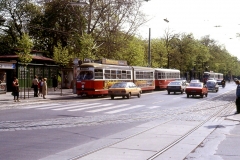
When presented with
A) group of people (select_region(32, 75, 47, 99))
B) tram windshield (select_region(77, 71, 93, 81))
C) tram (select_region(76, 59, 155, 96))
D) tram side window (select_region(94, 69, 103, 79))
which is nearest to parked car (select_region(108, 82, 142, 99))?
tram (select_region(76, 59, 155, 96))

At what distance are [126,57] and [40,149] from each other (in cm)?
4731

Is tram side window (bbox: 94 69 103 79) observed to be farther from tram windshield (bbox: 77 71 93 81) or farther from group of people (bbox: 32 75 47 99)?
group of people (bbox: 32 75 47 99)

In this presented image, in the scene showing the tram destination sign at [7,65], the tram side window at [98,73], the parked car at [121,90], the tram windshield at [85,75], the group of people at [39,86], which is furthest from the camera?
the tram destination sign at [7,65]


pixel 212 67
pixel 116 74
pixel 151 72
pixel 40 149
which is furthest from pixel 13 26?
pixel 212 67

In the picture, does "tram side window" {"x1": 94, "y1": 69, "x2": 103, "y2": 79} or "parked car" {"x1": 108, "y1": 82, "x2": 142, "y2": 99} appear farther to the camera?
"tram side window" {"x1": 94, "y1": 69, "x2": 103, "y2": 79}

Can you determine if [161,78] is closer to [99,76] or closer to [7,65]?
[99,76]

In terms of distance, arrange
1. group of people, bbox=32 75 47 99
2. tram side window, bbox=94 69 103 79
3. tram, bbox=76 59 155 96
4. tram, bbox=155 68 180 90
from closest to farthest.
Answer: group of people, bbox=32 75 47 99 < tram, bbox=76 59 155 96 < tram side window, bbox=94 69 103 79 < tram, bbox=155 68 180 90

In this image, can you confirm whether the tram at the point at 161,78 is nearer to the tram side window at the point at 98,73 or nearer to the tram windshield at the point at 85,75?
the tram side window at the point at 98,73

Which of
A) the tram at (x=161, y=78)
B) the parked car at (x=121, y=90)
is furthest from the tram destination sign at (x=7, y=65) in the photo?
the tram at (x=161, y=78)

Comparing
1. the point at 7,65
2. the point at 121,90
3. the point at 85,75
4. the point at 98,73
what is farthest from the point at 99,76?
the point at 7,65

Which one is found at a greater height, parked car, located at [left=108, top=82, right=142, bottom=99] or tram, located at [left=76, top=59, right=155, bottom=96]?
tram, located at [left=76, top=59, right=155, bottom=96]

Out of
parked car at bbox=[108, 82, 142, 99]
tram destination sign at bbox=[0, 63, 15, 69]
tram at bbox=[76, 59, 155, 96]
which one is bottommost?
parked car at bbox=[108, 82, 142, 99]

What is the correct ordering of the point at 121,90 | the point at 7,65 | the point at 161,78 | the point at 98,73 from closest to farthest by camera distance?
the point at 121,90, the point at 98,73, the point at 7,65, the point at 161,78

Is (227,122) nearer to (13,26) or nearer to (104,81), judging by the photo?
(104,81)
